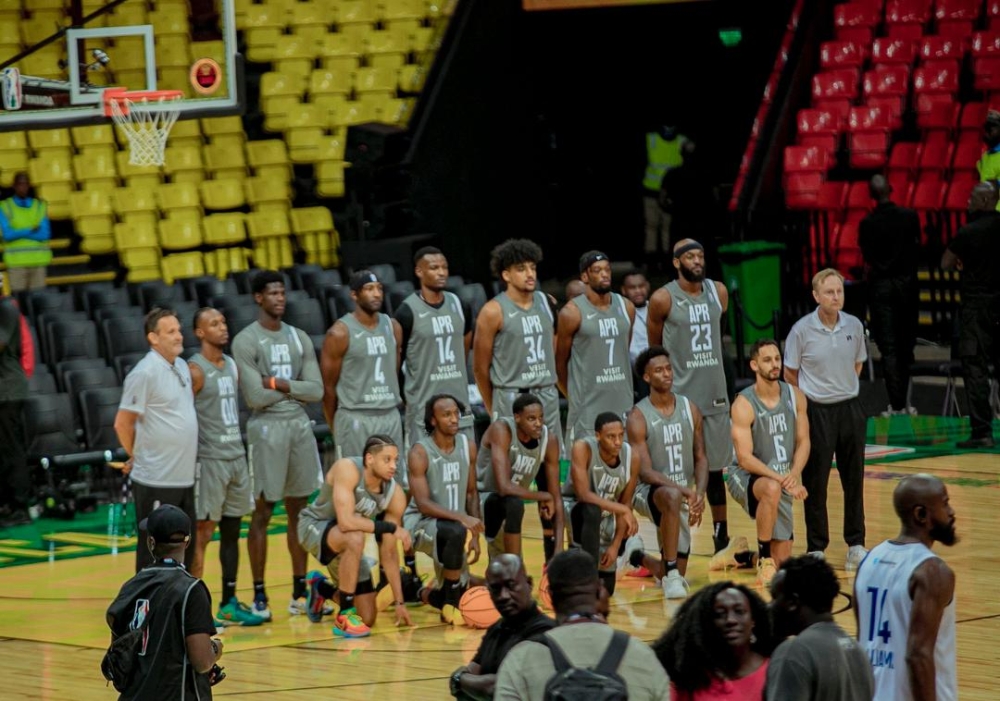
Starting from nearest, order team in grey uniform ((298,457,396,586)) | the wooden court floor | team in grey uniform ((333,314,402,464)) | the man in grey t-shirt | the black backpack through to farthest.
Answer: the black backpack
the man in grey t-shirt
the wooden court floor
team in grey uniform ((298,457,396,586))
team in grey uniform ((333,314,402,464))

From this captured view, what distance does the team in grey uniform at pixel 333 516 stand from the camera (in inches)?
367

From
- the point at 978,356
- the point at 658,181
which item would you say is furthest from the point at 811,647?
the point at 658,181

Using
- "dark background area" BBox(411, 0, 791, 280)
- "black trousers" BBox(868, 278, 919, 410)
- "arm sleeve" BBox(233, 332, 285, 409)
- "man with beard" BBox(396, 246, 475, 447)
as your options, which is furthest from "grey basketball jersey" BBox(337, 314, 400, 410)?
"dark background area" BBox(411, 0, 791, 280)

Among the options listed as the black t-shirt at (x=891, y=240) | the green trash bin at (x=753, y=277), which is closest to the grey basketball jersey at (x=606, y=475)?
the black t-shirt at (x=891, y=240)

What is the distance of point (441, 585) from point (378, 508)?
22.6 inches

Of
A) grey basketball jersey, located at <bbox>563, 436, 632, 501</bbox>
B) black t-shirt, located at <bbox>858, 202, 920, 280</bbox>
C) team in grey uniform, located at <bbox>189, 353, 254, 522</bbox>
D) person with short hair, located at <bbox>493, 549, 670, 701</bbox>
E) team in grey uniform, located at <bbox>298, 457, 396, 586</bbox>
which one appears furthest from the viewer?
black t-shirt, located at <bbox>858, 202, 920, 280</bbox>

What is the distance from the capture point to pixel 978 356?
1405 cm

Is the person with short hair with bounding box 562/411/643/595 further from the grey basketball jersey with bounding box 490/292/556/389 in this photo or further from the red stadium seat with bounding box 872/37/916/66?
the red stadium seat with bounding box 872/37/916/66

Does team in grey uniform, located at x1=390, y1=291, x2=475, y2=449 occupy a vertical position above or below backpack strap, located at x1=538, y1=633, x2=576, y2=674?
above

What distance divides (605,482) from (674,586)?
0.67 m

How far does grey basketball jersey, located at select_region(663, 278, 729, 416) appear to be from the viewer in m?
10.7

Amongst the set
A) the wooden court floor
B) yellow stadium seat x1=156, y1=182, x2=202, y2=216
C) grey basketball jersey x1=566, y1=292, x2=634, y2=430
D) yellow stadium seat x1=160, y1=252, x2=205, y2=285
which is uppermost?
yellow stadium seat x1=156, y1=182, x2=202, y2=216

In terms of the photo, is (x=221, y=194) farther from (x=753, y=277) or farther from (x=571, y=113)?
(x=753, y=277)

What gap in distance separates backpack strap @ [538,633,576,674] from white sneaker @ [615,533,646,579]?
241 inches
